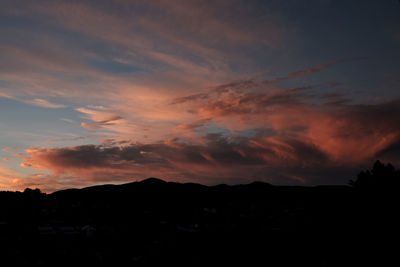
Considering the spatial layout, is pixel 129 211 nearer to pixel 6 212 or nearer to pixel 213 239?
pixel 6 212

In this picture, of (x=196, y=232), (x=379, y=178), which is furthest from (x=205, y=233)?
(x=379, y=178)

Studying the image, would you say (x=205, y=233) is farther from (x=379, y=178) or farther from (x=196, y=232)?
(x=379, y=178)

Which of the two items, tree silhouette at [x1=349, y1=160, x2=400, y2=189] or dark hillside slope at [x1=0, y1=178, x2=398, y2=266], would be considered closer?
dark hillside slope at [x1=0, y1=178, x2=398, y2=266]

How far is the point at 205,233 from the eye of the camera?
59.1 feet

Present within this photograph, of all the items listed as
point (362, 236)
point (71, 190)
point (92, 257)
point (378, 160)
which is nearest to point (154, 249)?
point (92, 257)

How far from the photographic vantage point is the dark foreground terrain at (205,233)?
1398cm

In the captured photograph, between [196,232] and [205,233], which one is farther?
[196,232]

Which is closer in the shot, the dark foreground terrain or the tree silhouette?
the dark foreground terrain

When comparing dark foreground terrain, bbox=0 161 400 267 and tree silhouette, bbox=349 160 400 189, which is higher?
A: tree silhouette, bbox=349 160 400 189

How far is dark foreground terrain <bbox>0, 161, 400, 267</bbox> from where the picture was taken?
1398cm

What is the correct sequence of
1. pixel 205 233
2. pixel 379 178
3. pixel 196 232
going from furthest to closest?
pixel 379 178
pixel 196 232
pixel 205 233

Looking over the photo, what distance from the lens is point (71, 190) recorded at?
1548 inches

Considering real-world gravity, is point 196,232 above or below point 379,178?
below

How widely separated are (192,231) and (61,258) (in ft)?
22.6
